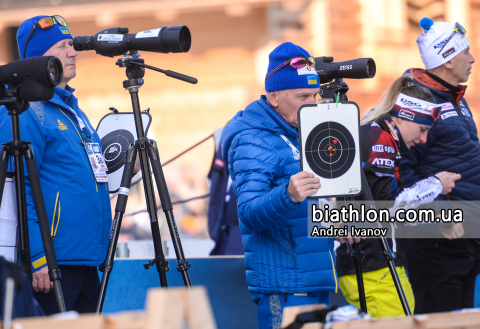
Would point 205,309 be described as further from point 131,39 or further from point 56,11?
point 56,11

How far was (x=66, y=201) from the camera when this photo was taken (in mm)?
2068

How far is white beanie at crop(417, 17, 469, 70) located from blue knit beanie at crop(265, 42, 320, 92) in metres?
1.07

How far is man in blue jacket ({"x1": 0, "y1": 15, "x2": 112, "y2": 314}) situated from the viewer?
6.68ft

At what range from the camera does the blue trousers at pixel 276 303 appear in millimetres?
2010

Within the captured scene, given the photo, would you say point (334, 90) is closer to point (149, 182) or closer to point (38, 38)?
point (149, 182)

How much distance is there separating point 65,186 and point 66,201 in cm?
5

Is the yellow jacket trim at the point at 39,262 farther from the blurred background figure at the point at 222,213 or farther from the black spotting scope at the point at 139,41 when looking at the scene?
the blurred background figure at the point at 222,213

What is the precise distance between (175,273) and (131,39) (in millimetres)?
1345

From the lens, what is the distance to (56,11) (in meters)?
7.62

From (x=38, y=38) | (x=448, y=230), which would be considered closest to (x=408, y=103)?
(x=448, y=230)

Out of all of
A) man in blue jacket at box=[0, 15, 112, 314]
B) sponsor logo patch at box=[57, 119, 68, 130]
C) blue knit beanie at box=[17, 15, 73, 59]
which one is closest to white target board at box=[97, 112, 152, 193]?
man in blue jacket at box=[0, 15, 112, 314]

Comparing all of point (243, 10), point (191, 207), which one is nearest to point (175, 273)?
point (191, 207)

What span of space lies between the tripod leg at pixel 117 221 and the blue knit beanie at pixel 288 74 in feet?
1.84

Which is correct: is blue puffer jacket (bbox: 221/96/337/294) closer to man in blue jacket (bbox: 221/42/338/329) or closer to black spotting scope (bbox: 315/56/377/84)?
man in blue jacket (bbox: 221/42/338/329)
